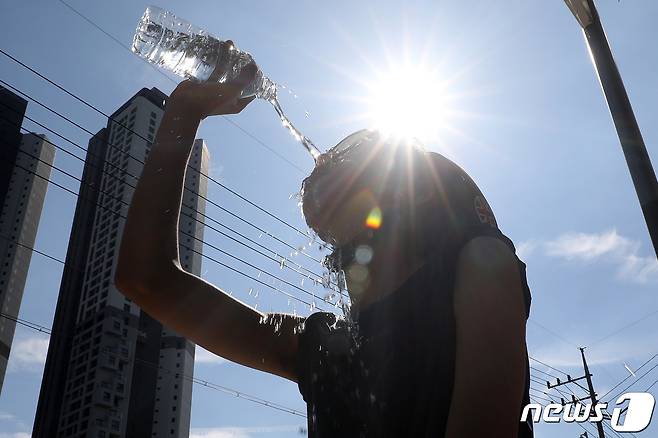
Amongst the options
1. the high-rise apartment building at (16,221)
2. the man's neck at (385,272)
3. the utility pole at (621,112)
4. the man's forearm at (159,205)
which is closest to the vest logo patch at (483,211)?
the man's neck at (385,272)

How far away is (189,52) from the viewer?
120 inches

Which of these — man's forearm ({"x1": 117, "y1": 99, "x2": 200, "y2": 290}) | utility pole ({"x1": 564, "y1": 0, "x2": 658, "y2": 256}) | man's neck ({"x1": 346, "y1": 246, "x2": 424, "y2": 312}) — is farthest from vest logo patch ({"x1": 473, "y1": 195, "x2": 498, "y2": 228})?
utility pole ({"x1": 564, "y1": 0, "x2": 658, "y2": 256})

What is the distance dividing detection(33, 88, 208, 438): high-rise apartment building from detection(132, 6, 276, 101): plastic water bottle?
2610 inches

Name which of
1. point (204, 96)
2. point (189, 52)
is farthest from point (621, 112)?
point (204, 96)

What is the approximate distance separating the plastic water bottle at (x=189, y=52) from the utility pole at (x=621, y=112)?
2990 mm

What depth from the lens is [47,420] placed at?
260ft

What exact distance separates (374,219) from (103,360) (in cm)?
8344

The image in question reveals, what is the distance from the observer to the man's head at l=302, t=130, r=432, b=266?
3.84 feet

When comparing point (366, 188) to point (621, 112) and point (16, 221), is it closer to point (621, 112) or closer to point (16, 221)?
point (621, 112)

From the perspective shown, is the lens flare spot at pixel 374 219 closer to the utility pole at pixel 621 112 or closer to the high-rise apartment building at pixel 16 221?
the utility pole at pixel 621 112

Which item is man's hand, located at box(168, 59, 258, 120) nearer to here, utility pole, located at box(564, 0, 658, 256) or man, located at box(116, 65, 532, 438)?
man, located at box(116, 65, 532, 438)

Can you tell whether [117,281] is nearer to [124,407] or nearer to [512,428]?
[512,428]

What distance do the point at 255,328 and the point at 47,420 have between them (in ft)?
300

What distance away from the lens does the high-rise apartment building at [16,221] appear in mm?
82125
